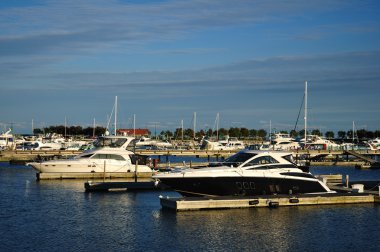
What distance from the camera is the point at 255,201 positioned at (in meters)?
37.7

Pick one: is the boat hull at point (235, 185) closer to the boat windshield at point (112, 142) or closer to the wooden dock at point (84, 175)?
the wooden dock at point (84, 175)

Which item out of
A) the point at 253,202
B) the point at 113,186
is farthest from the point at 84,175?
the point at 253,202

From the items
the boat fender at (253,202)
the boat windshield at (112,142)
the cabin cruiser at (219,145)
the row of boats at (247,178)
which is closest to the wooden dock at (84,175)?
the boat windshield at (112,142)

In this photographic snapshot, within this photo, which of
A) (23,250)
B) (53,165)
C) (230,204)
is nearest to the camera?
(23,250)

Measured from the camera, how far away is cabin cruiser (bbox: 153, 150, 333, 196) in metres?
38.2

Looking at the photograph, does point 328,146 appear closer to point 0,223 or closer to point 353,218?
point 353,218

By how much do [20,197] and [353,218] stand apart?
23184 millimetres

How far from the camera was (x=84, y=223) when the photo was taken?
3462cm

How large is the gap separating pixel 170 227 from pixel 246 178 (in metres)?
7.46

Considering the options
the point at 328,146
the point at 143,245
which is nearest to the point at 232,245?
the point at 143,245

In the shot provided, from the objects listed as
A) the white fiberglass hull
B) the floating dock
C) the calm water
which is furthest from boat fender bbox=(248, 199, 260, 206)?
the white fiberglass hull

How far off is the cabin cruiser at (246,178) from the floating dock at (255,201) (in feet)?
2.82

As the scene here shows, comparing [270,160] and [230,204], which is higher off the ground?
[270,160]

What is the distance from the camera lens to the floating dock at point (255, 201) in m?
36.8
